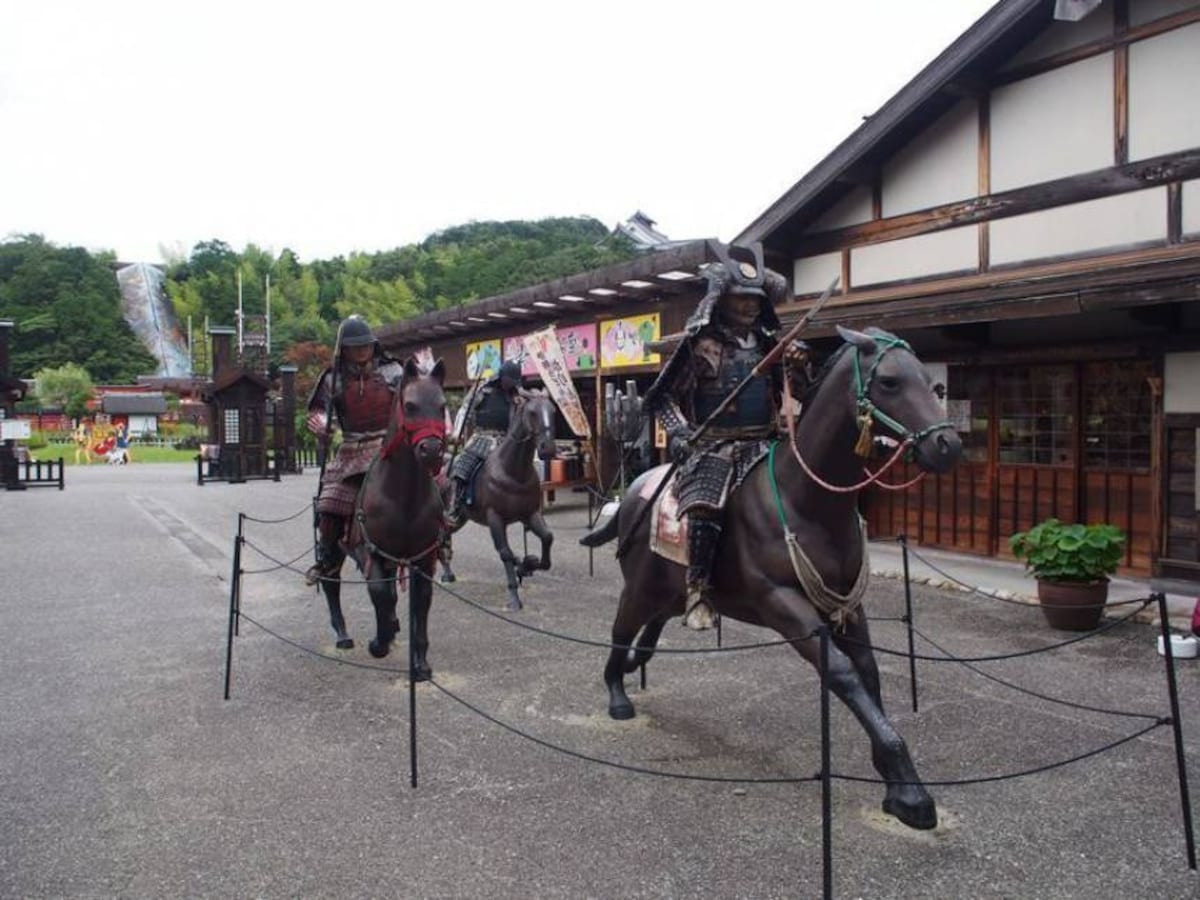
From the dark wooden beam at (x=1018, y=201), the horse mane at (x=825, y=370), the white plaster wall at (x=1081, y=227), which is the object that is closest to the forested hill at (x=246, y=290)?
the dark wooden beam at (x=1018, y=201)

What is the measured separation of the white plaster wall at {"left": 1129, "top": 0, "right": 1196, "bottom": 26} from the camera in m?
8.18

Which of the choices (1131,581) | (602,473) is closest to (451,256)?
(602,473)

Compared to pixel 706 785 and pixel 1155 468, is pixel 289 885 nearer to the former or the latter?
pixel 706 785

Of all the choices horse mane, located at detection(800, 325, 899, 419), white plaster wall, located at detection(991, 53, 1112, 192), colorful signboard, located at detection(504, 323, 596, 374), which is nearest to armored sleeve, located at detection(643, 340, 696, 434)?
horse mane, located at detection(800, 325, 899, 419)

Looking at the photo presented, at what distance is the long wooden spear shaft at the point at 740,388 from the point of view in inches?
163

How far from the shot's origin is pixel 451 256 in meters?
74.2

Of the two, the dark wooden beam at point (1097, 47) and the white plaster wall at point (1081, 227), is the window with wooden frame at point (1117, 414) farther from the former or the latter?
the dark wooden beam at point (1097, 47)

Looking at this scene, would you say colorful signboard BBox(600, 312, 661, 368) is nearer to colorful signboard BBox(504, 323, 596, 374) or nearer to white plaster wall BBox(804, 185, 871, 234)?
colorful signboard BBox(504, 323, 596, 374)

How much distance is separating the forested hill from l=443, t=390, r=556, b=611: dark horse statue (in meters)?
44.6

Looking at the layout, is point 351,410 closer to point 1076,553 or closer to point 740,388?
point 740,388

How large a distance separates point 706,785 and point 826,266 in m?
8.95

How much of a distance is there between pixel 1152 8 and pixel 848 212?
398cm

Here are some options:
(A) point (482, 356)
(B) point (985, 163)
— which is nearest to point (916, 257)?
(B) point (985, 163)

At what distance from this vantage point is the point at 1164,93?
8.30 metres
